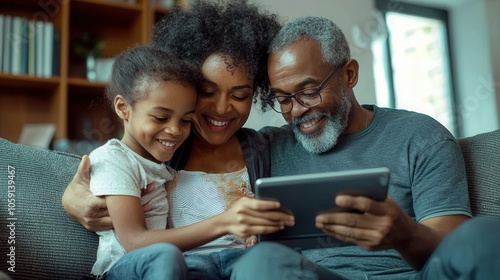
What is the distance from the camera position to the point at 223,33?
157 centimetres

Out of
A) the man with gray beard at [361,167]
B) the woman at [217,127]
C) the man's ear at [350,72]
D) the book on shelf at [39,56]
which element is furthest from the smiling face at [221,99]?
the book on shelf at [39,56]

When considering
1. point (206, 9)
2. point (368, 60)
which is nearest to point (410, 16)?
point (368, 60)

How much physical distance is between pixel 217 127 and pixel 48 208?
0.44 metres

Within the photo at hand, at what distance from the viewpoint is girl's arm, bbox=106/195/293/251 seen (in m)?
1.05

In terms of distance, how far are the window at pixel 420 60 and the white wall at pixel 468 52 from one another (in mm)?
63

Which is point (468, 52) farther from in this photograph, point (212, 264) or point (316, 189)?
point (316, 189)

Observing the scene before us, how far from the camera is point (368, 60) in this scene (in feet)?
11.6

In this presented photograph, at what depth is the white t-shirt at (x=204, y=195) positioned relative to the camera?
1.39m

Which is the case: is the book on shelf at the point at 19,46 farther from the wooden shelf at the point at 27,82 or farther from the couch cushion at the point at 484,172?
the couch cushion at the point at 484,172

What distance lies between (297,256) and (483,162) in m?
0.69

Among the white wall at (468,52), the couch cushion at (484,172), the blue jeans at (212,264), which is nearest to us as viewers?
the blue jeans at (212,264)

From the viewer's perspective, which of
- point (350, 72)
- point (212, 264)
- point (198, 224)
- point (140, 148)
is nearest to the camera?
point (198, 224)

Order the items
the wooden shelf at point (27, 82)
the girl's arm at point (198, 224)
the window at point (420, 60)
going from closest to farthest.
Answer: the girl's arm at point (198, 224), the wooden shelf at point (27, 82), the window at point (420, 60)

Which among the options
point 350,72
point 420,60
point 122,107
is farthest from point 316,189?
point 420,60
